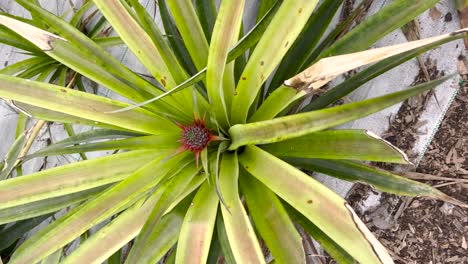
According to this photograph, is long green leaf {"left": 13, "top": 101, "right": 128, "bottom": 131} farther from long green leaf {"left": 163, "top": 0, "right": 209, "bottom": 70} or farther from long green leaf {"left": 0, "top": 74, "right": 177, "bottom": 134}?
long green leaf {"left": 163, "top": 0, "right": 209, "bottom": 70}

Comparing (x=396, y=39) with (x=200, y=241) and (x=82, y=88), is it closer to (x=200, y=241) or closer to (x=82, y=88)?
(x=200, y=241)

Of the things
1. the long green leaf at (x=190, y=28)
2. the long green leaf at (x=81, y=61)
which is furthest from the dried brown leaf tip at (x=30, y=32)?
the long green leaf at (x=190, y=28)

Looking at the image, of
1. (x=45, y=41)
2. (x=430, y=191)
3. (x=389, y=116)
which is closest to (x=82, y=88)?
(x=45, y=41)

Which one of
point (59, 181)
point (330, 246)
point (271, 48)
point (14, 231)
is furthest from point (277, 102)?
point (14, 231)

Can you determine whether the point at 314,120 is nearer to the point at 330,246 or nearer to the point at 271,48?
the point at 271,48

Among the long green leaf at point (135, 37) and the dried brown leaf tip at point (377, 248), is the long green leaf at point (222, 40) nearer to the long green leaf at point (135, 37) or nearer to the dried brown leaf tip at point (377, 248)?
the long green leaf at point (135, 37)
